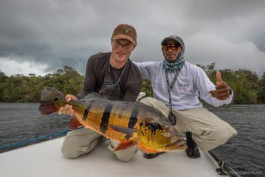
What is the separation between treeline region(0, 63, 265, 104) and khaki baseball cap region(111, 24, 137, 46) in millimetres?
70984

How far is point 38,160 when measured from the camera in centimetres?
414

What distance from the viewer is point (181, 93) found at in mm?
4992

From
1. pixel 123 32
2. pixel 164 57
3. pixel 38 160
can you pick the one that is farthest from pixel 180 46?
pixel 38 160

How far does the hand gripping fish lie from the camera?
273cm

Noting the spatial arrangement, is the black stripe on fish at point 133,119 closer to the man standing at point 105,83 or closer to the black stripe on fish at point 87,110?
the black stripe on fish at point 87,110

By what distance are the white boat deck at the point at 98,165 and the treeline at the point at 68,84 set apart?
7063 centimetres

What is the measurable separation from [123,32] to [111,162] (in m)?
2.21

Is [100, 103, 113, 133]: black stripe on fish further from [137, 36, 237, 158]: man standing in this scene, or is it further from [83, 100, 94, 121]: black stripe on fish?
[137, 36, 237, 158]: man standing

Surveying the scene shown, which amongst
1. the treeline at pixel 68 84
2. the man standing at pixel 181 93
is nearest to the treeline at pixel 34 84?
the treeline at pixel 68 84

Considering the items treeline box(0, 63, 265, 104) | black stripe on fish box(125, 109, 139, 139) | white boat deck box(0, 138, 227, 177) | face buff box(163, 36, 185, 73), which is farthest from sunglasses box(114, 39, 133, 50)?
treeline box(0, 63, 265, 104)

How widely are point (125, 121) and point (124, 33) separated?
1.67 metres

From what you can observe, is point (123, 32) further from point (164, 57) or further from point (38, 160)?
point (38, 160)

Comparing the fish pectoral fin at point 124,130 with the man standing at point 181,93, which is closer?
the fish pectoral fin at point 124,130

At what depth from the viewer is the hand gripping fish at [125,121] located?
108 inches
